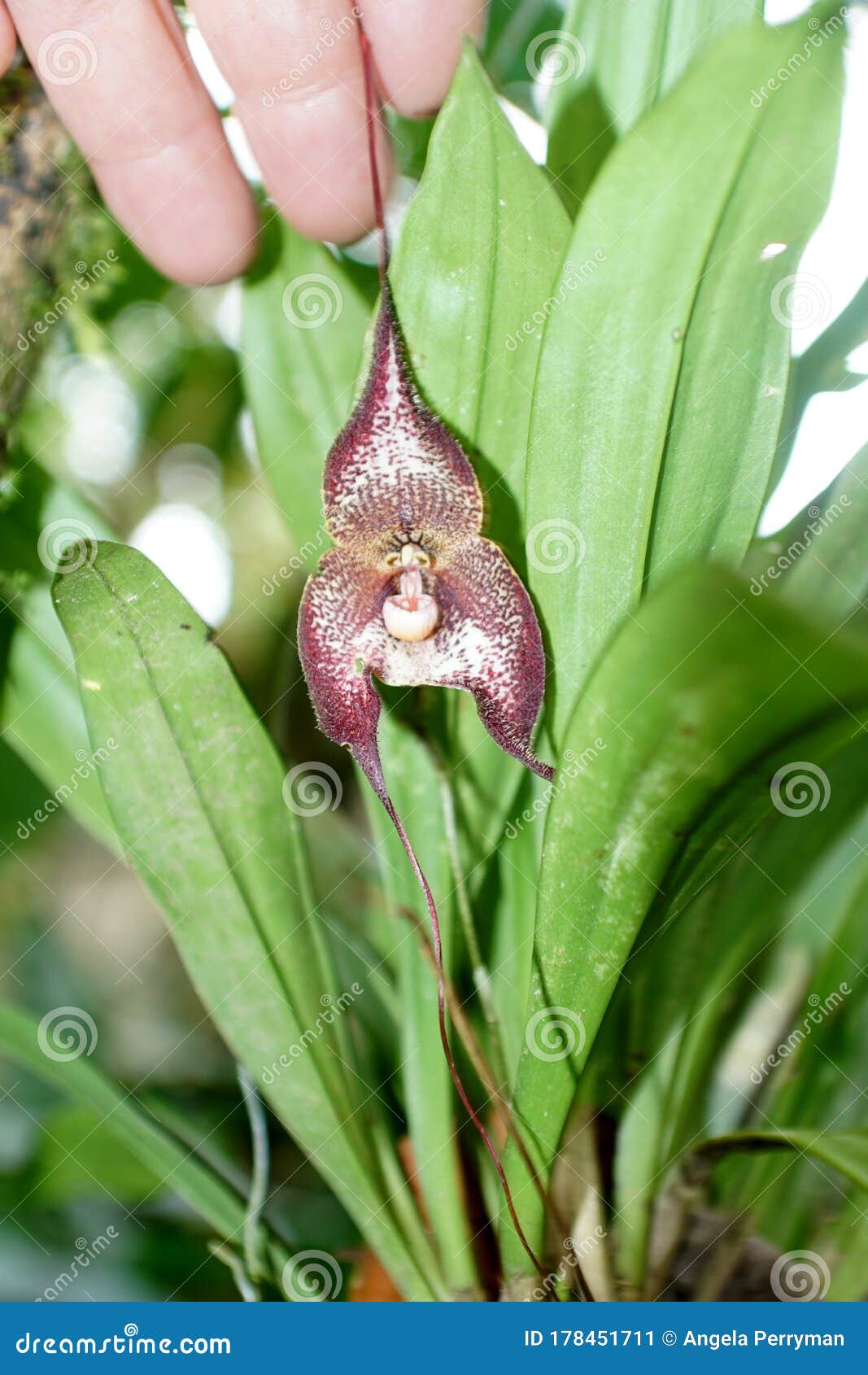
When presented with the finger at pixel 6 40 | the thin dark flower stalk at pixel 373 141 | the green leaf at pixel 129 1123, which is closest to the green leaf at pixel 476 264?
the thin dark flower stalk at pixel 373 141

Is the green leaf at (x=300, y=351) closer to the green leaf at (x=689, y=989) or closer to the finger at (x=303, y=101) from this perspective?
the finger at (x=303, y=101)

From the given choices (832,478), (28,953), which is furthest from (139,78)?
(28,953)

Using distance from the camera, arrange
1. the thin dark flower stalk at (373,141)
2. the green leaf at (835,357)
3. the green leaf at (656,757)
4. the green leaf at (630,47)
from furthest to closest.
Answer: the green leaf at (835,357)
the green leaf at (630,47)
the thin dark flower stalk at (373,141)
the green leaf at (656,757)

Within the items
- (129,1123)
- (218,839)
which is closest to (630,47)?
(218,839)

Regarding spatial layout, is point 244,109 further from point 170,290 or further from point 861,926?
point 861,926

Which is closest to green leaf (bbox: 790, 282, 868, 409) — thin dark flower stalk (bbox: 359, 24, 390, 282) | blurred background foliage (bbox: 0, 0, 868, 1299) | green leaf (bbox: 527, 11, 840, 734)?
blurred background foliage (bbox: 0, 0, 868, 1299)

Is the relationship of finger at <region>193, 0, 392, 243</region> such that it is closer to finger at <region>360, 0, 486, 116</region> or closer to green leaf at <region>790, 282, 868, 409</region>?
finger at <region>360, 0, 486, 116</region>
